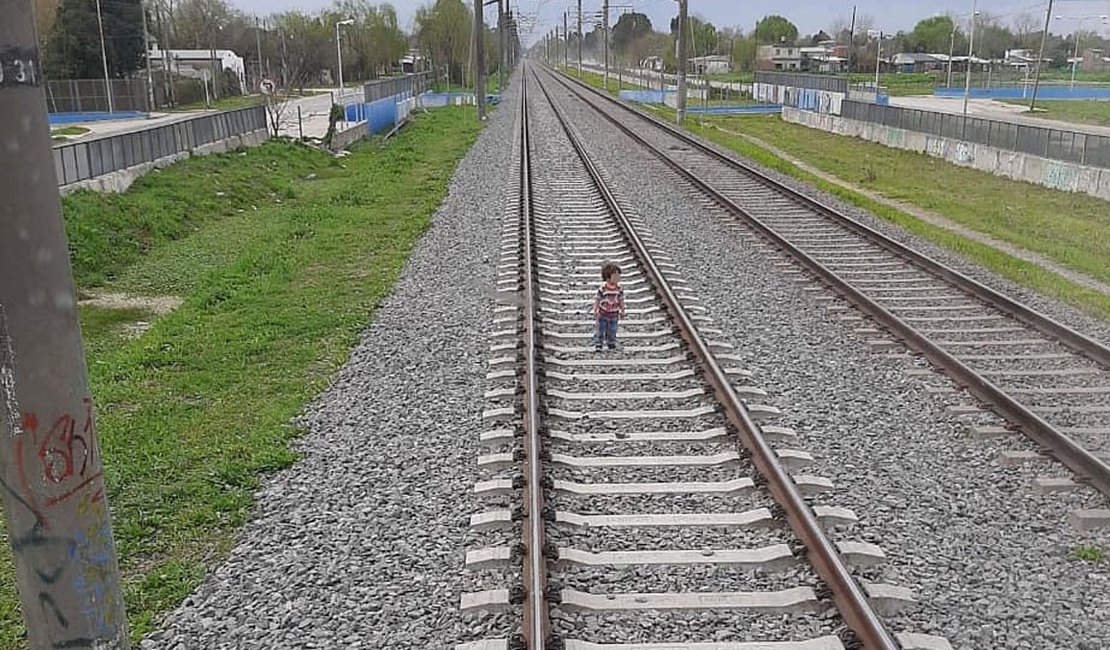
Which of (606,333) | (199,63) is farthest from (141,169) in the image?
(199,63)

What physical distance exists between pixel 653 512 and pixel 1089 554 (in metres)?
2.60

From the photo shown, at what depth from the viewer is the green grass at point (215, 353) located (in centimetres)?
655

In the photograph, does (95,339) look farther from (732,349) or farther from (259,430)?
(732,349)

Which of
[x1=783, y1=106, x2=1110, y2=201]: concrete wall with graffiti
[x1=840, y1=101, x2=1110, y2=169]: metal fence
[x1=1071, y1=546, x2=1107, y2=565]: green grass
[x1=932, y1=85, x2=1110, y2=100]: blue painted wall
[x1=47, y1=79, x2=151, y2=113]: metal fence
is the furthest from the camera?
[x1=932, y1=85, x2=1110, y2=100]: blue painted wall

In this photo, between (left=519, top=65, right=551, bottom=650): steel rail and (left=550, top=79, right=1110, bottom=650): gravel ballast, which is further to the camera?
(left=550, top=79, right=1110, bottom=650): gravel ballast

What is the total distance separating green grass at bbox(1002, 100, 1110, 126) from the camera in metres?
54.4

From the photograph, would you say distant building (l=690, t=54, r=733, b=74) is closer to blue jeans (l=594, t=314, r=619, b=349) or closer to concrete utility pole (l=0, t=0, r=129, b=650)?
blue jeans (l=594, t=314, r=619, b=349)

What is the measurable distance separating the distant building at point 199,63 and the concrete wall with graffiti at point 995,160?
164 feet

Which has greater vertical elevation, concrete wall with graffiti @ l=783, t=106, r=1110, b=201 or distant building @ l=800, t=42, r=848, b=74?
distant building @ l=800, t=42, r=848, b=74

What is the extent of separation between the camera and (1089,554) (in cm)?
614

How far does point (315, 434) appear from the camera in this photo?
825cm

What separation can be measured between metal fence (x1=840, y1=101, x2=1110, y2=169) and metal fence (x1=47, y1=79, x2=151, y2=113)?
126 feet

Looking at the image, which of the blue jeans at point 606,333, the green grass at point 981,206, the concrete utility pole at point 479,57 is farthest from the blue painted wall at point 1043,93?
the blue jeans at point 606,333

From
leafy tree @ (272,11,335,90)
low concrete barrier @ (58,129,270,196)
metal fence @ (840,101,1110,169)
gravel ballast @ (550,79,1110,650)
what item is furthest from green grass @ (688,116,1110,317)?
leafy tree @ (272,11,335,90)
